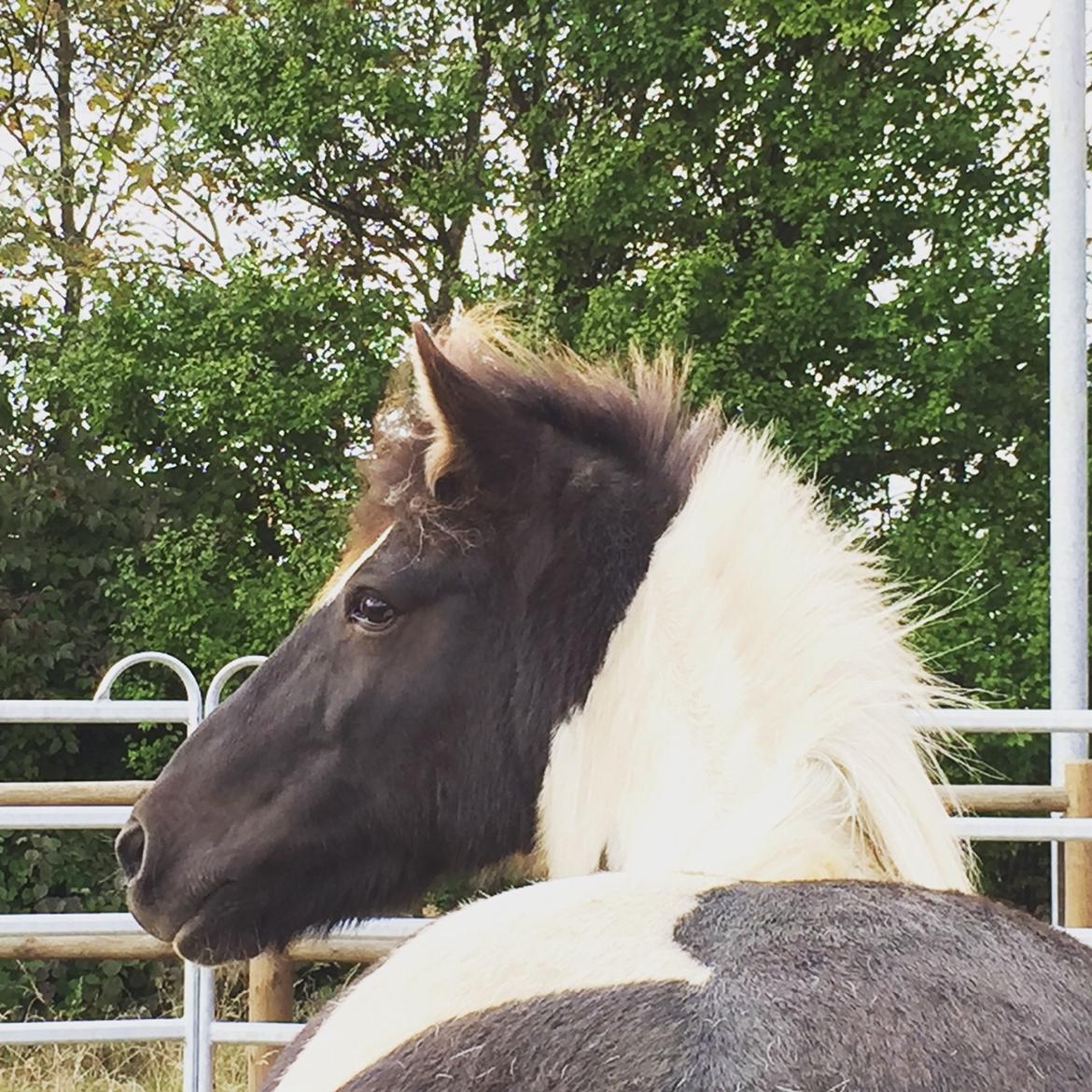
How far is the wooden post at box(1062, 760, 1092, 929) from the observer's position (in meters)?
3.97

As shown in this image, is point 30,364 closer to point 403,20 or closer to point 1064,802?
point 403,20

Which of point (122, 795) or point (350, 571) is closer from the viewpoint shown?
point (350, 571)

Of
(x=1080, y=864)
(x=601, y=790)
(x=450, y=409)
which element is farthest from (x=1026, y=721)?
(x=450, y=409)

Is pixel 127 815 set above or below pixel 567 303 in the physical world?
below

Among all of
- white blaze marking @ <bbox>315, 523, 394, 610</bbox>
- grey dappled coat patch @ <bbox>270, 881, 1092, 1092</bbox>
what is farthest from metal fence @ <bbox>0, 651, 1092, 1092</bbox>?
grey dappled coat patch @ <bbox>270, 881, 1092, 1092</bbox>

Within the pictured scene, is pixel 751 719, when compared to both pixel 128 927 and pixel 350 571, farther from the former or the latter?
pixel 128 927

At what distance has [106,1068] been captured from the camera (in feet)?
17.0

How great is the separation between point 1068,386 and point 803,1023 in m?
4.56

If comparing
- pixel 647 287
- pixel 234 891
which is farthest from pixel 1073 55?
pixel 234 891

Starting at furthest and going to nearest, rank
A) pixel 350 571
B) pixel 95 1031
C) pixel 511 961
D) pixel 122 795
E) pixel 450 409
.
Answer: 1. pixel 122 795
2. pixel 95 1031
3. pixel 350 571
4. pixel 450 409
5. pixel 511 961

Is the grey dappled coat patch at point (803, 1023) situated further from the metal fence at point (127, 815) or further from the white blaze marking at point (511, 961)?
the metal fence at point (127, 815)

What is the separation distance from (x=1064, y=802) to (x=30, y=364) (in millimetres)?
5709

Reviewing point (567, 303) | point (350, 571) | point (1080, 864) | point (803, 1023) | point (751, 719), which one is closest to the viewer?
point (803, 1023)

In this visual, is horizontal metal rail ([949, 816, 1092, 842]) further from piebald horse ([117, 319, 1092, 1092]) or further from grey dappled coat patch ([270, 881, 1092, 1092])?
grey dappled coat patch ([270, 881, 1092, 1092])
